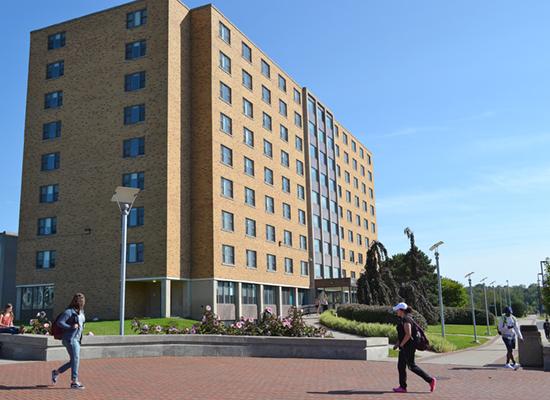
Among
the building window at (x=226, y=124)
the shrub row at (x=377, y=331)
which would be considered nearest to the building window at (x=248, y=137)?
the building window at (x=226, y=124)

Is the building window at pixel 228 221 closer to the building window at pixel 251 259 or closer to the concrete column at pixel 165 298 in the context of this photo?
the building window at pixel 251 259

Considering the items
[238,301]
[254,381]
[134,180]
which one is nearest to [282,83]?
[134,180]

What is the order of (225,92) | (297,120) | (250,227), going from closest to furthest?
(225,92), (250,227), (297,120)

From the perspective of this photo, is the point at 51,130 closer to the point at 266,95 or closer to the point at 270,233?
the point at 266,95

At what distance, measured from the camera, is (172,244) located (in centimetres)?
3919

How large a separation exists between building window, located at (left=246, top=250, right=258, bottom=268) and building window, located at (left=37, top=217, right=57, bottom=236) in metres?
15.2

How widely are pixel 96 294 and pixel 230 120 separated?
57.1 ft

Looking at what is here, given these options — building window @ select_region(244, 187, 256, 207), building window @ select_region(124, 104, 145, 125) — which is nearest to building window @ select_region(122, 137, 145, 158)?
building window @ select_region(124, 104, 145, 125)

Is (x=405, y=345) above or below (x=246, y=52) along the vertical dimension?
below

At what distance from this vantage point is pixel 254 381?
37.9 ft

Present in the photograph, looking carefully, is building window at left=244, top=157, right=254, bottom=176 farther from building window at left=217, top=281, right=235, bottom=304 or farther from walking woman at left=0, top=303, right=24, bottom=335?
walking woman at left=0, top=303, right=24, bottom=335

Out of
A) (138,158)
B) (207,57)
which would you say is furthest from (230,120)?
(138,158)

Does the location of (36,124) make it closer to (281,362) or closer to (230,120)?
(230,120)

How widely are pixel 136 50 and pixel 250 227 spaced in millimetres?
16955
